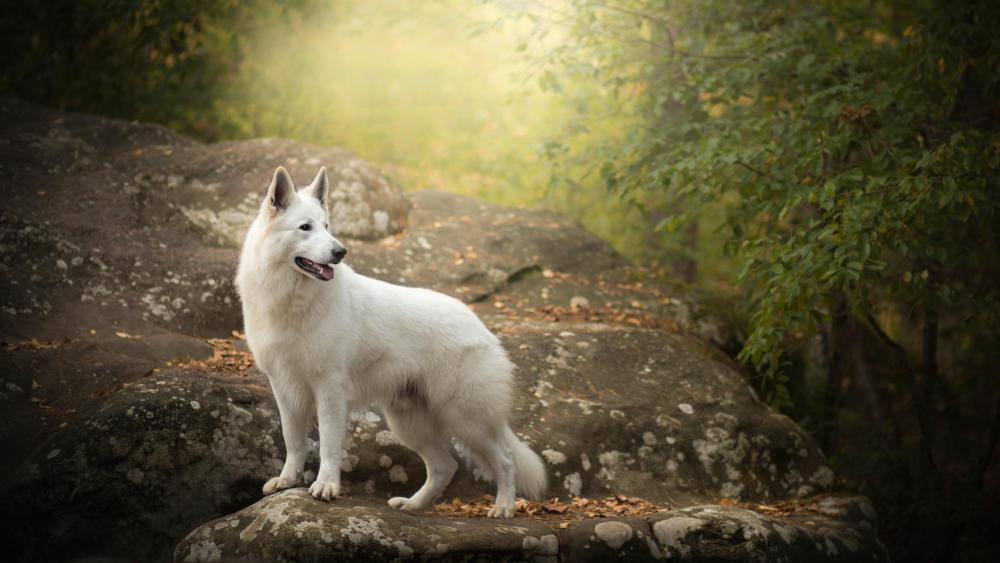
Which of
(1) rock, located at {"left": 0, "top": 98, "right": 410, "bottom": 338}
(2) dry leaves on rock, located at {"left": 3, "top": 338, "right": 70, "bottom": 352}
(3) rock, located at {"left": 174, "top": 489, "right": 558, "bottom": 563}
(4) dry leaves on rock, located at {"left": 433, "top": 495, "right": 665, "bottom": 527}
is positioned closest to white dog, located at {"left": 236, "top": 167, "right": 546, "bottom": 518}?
(4) dry leaves on rock, located at {"left": 433, "top": 495, "right": 665, "bottom": 527}

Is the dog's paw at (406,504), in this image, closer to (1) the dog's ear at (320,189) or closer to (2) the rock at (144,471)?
(2) the rock at (144,471)

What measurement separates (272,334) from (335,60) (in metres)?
12.3

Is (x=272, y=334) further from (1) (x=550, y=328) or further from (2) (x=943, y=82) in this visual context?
(2) (x=943, y=82)

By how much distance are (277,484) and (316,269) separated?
Result: 4.56ft

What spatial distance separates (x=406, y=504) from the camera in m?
5.05

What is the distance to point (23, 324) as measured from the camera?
589cm

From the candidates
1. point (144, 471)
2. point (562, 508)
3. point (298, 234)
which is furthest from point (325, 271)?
point (562, 508)

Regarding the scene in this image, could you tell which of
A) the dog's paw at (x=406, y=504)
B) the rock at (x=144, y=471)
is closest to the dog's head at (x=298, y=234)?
the rock at (x=144, y=471)

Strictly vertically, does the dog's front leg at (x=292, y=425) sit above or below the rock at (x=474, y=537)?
above

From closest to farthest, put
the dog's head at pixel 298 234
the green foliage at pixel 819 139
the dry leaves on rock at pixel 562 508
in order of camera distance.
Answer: the dog's head at pixel 298 234
the dry leaves on rock at pixel 562 508
the green foliage at pixel 819 139

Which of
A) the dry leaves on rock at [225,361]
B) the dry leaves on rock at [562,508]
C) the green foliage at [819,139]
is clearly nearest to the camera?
the dry leaves on rock at [562,508]

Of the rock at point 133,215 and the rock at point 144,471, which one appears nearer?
the rock at point 144,471

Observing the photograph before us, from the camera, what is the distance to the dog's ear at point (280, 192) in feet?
14.8

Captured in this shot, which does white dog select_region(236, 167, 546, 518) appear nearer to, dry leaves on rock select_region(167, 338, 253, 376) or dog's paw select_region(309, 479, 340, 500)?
dog's paw select_region(309, 479, 340, 500)
